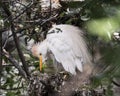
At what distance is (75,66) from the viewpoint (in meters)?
1.48

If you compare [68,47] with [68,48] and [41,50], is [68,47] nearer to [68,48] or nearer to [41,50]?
[68,48]

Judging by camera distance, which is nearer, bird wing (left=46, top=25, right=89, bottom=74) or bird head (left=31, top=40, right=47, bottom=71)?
bird wing (left=46, top=25, right=89, bottom=74)

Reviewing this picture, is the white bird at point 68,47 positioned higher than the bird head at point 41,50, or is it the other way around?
the white bird at point 68,47

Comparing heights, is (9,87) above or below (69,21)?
below

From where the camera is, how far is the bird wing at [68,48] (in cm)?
140

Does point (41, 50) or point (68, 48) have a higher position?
point (68, 48)

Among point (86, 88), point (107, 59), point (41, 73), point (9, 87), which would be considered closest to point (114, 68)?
point (107, 59)

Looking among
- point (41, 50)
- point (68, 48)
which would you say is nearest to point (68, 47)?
point (68, 48)

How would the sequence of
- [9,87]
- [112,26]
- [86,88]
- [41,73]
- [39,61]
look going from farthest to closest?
[9,87], [39,61], [41,73], [86,88], [112,26]

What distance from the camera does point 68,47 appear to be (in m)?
1.40

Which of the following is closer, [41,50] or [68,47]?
[68,47]

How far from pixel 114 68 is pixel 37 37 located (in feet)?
4.06

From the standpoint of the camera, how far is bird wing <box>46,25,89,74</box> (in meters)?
1.40

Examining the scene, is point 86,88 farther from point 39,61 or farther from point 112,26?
point 112,26
